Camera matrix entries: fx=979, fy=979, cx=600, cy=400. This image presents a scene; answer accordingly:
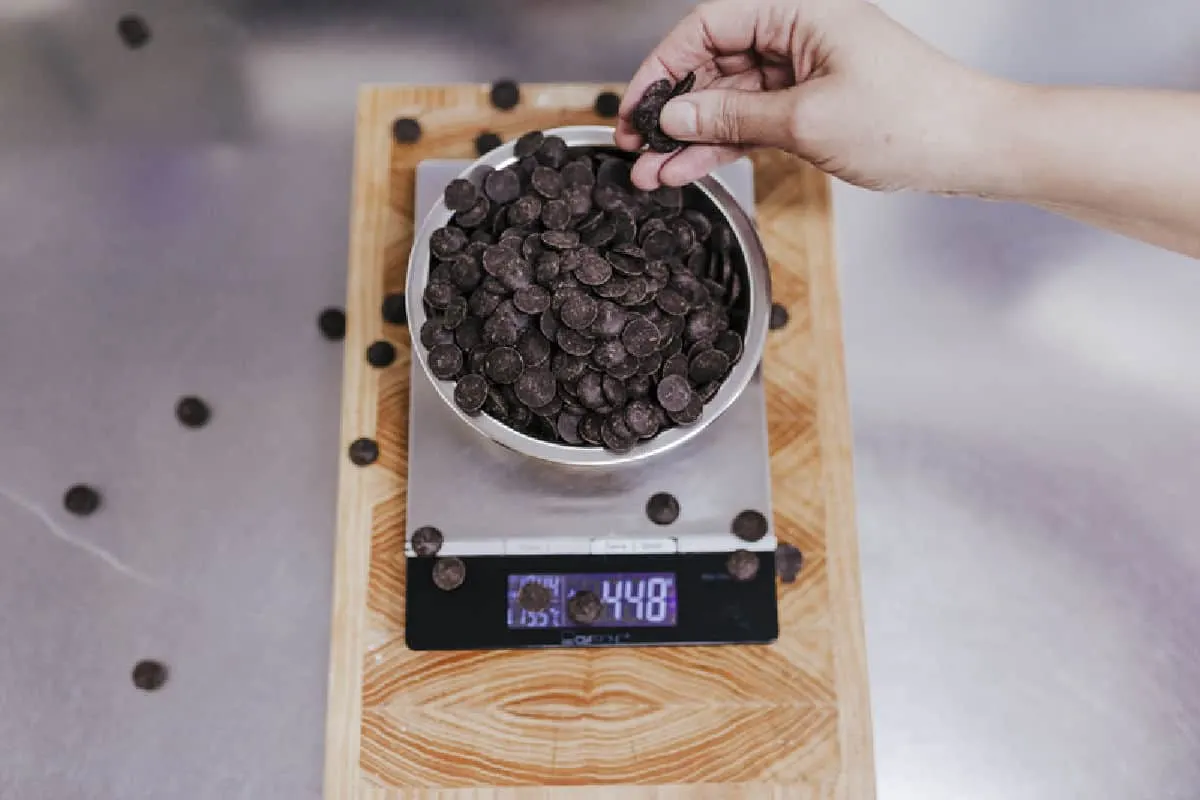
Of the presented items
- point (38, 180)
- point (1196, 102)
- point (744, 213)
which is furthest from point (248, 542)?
point (1196, 102)

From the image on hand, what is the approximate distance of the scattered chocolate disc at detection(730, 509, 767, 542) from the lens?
1.00m

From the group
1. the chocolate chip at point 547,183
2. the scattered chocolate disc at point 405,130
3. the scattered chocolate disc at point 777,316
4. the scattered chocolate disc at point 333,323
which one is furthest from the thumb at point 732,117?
the scattered chocolate disc at point 333,323

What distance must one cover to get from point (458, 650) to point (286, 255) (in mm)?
661

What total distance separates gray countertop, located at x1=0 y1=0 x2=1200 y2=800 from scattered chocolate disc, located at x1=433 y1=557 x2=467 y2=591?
328 mm

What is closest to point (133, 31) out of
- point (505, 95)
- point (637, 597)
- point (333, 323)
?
point (333, 323)

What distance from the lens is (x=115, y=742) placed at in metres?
1.23

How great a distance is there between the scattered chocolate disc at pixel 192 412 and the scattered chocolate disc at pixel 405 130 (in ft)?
1.49

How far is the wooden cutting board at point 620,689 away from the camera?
101 centimetres

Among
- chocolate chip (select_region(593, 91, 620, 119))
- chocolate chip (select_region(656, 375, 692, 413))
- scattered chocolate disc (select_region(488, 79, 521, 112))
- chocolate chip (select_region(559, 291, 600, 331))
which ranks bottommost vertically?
chocolate chip (select_region(656, 375, 692, 413))

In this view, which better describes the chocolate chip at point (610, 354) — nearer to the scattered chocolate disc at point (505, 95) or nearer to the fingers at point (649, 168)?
Answer: the fingers at point (649, 168)

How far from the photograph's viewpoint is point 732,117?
0.90m

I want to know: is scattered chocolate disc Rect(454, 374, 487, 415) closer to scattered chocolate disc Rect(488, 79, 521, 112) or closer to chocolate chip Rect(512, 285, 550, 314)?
chocolate chip Rect(512, 285, 550, 314)

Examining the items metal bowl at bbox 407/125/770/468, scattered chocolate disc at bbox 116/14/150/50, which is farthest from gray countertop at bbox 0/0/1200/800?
metal bowl at bbox 407/125/770/468

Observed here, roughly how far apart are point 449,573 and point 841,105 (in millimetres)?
592
